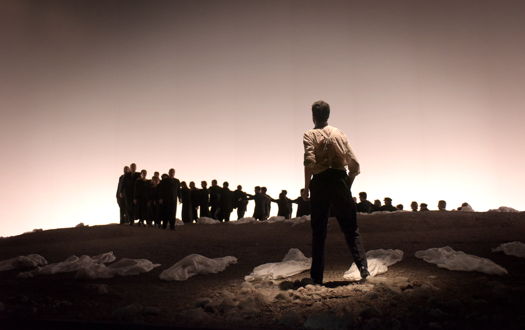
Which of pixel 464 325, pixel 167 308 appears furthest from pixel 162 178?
pixel 464 325

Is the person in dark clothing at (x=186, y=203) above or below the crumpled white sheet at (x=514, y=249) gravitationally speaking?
above

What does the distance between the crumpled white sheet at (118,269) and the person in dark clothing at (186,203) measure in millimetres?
11513

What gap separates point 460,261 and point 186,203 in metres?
14.6

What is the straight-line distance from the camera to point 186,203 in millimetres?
20094

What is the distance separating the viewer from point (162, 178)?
16.4m

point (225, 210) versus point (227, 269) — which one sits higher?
point (225, 210)

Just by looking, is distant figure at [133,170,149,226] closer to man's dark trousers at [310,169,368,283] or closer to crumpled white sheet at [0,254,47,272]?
crumpled white sheet at [0,254,47,272]

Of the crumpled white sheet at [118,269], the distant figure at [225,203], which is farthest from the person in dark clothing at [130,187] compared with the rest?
the crumpled white sheet at [118,269]

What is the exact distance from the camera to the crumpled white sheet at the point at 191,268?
7.25 m

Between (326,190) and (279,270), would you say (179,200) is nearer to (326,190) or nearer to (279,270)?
(279,270)

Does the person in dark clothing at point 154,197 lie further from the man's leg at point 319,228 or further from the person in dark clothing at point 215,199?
the man's leg at point 319,228

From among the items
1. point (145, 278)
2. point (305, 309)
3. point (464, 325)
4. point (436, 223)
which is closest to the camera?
point (464, 325)

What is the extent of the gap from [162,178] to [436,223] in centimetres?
861

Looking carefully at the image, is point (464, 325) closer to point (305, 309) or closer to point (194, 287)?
point (305, 309)
